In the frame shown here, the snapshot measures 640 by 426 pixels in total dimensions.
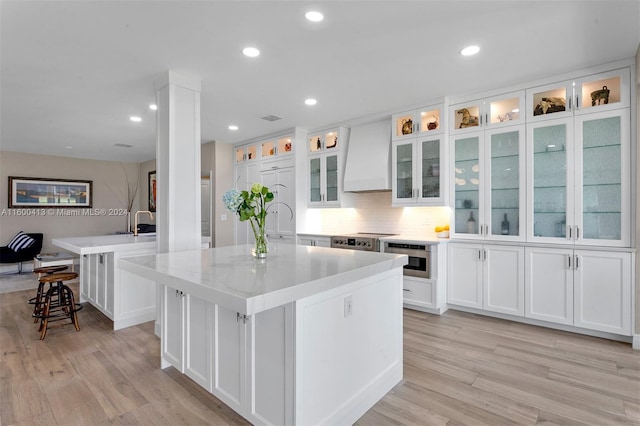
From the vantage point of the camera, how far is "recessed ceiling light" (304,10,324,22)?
2233 mm

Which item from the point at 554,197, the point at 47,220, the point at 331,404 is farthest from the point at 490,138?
the point at 47,220

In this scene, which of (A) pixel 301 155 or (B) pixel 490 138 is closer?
(B) pixel 490 138

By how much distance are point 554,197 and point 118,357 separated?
4355 mm

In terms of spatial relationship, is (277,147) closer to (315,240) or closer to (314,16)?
(315,240)

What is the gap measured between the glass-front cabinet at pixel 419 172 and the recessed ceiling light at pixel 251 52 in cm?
229

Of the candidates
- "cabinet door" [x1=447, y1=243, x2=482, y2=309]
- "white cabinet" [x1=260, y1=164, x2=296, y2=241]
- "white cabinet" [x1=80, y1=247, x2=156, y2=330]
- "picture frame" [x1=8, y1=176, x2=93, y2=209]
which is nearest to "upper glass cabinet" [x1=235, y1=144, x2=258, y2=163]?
"white cabinet" [x1=260, y1=164, x2=296, y2=241]

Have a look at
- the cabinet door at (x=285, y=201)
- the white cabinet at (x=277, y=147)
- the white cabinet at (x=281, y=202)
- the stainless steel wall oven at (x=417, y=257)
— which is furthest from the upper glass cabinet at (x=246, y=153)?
the stainless steel wall oven at (x=417, y=257)

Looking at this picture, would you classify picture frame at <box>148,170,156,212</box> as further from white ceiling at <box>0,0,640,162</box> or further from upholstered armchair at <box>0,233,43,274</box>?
white ceiling at <box>0,0,640,162</box>

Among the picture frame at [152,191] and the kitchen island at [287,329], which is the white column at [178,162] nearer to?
the kitchen island at [287,329]

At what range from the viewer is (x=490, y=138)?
3.74 m

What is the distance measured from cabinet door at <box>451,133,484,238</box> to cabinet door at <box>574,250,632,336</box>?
1004mm

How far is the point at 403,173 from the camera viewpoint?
14.4 ft

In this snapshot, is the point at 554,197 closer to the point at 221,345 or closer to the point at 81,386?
the point at 221,345

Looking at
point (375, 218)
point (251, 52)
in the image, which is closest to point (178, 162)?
point (251, 52)
